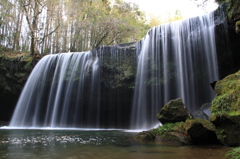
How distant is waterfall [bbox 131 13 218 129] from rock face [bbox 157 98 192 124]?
4573 mm

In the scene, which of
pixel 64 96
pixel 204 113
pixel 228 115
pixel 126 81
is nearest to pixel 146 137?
pixel 228 115

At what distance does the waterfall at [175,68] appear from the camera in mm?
11766

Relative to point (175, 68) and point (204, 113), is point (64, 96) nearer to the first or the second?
point (175, 68)

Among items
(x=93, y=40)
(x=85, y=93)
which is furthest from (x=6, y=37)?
(x=85, y=93)

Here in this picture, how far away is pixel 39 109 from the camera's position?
16.1 meters

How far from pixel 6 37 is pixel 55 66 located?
11054mm

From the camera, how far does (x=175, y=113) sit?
282 inches

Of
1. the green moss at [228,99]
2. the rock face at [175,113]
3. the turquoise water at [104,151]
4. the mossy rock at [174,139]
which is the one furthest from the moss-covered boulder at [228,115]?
the rock face at [175,113]

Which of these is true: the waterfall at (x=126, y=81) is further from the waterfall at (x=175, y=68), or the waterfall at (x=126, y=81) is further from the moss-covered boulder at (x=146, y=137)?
the moss-covered boulder at (x=146, y=137)

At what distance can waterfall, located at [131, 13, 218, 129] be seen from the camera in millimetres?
11766

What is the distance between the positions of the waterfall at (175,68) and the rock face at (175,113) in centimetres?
457

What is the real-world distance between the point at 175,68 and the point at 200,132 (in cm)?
770

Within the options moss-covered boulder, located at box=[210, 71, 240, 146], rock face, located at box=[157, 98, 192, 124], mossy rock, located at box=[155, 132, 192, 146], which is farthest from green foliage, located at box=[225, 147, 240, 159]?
rock face, located at box=[157, 98, 192, 124]

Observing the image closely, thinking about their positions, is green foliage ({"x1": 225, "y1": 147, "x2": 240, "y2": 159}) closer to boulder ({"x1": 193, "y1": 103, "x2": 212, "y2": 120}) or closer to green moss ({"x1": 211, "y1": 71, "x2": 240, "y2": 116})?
green moss ({"x1": 211, "y1": 71, "x2": 240, "y2": 116})
